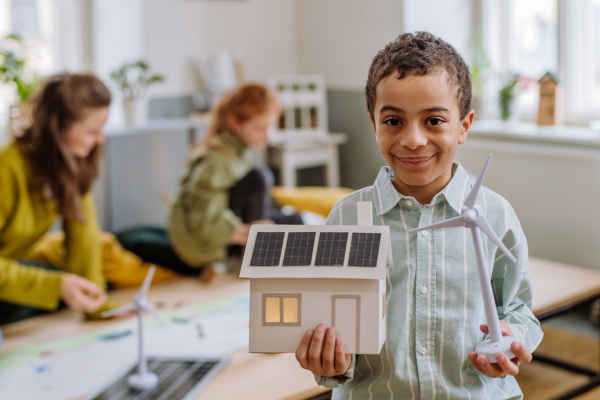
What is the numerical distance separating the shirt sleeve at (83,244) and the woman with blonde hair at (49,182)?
0.05 metres

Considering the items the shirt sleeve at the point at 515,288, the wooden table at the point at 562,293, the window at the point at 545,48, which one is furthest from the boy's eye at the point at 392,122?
the window at the point at 545,48

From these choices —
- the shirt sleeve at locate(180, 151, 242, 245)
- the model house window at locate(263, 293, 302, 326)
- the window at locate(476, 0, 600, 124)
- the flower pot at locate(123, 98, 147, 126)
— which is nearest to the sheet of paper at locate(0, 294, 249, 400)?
the shirt sleeve at locate(180, 151, 242, 245)

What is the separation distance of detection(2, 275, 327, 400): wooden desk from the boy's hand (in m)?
0.60

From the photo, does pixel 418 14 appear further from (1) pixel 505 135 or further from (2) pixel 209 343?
(2) pixel 209 343

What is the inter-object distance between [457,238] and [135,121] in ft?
8.28

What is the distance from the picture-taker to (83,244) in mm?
1985

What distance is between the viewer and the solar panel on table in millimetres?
1354

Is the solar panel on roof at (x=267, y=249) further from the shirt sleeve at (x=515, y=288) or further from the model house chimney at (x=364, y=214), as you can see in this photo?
the shirt sleeve at (x=515, y=288)

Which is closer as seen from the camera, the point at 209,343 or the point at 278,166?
the point at 209,343

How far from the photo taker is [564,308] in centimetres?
183

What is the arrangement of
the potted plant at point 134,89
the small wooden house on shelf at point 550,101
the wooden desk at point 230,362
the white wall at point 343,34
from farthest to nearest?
the white wall at point 343,34 < the potted plant at point 134,89 < the small wooden house on shelf at point 550,101 < the wooden desk at point 230,362

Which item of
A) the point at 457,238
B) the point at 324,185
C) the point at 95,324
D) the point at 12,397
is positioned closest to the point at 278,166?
the point at 324,185

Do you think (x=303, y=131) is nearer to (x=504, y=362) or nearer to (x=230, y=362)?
(x=230, y=362)

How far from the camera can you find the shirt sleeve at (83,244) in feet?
6.49
